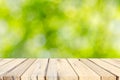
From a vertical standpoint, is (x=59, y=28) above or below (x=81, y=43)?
above

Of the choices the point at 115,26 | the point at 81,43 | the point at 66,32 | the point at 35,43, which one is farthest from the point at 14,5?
the point at 115,26

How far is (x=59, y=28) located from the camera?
3.47m

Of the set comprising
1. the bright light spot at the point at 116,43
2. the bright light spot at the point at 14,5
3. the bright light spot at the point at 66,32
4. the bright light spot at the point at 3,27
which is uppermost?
the bright light spot at the point at 14,5

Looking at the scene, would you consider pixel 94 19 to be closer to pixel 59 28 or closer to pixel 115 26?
pixel 115 26

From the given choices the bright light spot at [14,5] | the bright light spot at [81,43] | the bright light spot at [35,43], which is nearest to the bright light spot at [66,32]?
the bright light spot at [81,43]

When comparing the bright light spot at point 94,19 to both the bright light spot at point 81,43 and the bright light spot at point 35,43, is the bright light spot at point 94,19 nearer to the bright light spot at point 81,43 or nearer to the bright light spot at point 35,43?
the bright light spot at point 81,43

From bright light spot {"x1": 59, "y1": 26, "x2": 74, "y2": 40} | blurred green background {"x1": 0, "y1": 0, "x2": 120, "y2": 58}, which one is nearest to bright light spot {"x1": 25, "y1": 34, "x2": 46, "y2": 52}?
blurred green background {"x1": 0, "y1": 0, "x2": 120, "y2": 58}

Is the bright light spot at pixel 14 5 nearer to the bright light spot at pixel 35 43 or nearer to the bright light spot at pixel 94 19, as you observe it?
the bright light spot at pixel 35 43

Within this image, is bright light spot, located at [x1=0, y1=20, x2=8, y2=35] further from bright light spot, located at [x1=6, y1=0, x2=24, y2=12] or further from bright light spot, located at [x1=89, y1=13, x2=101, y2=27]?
bright light spot, located at [x1=89, y1=13, x2=101, y2=27]

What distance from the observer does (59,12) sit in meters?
3.47

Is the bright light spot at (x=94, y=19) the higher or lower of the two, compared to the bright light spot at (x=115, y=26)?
higher

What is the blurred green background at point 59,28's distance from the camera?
344 cm

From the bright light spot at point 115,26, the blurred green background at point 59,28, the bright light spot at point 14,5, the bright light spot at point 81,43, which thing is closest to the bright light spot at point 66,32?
the blurred green background at point 59,28

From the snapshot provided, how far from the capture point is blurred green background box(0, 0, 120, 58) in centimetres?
344
